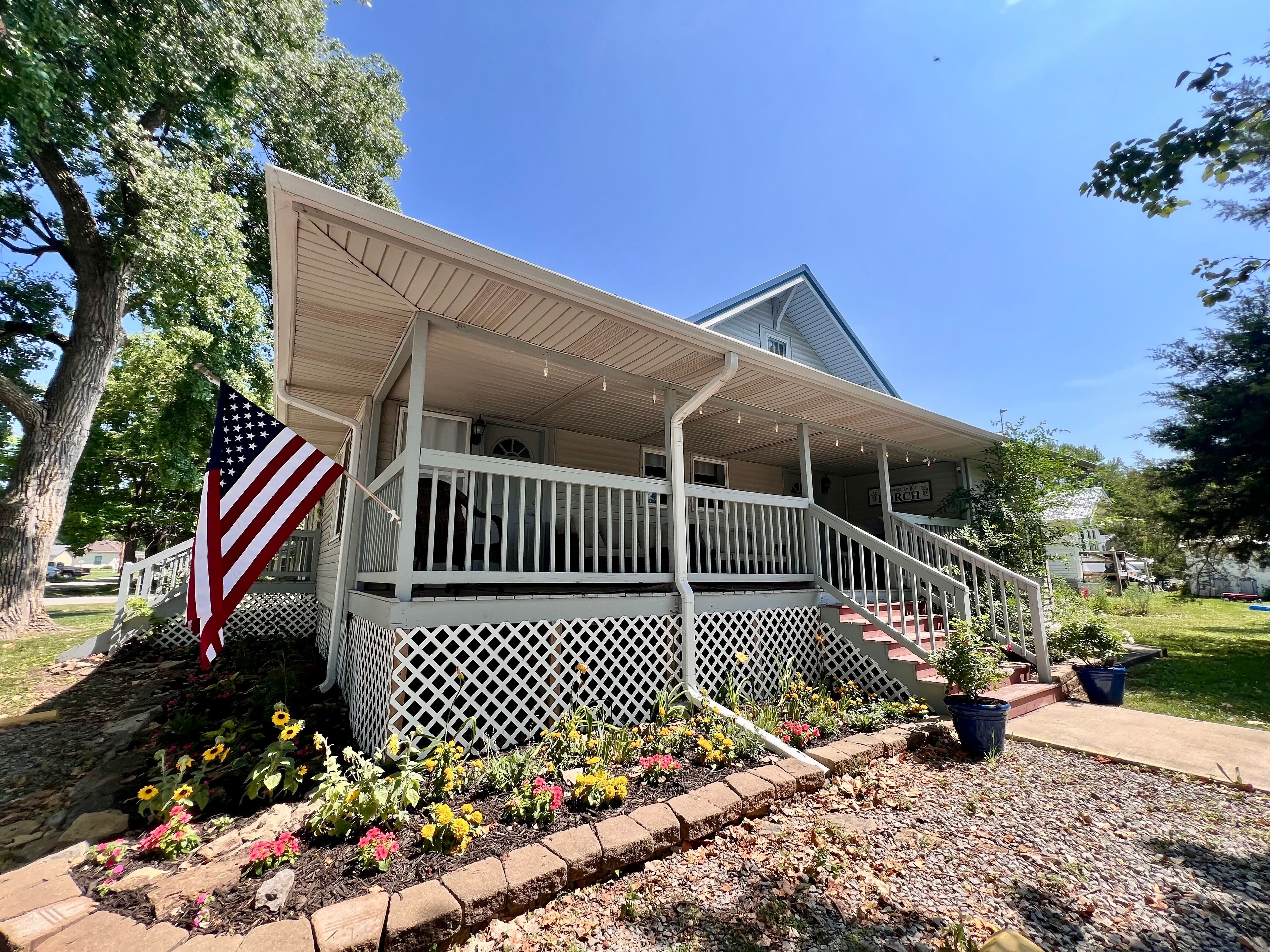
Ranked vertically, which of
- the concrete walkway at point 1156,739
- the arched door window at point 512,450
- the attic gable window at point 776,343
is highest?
the attic gable window at point 776,343

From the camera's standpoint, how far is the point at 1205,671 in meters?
7.52

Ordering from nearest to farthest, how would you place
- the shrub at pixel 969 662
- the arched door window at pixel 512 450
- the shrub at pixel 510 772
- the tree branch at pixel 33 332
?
the shrub at pixel 510 772 → the shrub at pixel 969 662 → the arched door window at pixel 512 450 → the tree branch at pixel 33 332

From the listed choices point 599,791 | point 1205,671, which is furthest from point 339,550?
point 1205,671

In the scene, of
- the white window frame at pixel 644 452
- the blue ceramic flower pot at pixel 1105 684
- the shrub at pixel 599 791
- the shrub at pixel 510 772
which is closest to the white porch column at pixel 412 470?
the shrub at pixel 510 772

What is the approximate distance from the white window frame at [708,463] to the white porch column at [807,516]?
7.21 ft

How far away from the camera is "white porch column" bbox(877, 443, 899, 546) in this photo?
323 inches

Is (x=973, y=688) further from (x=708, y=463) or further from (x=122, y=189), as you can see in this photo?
(x=122, y=189)

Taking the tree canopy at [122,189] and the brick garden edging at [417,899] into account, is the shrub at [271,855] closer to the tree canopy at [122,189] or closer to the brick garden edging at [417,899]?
the brick garden edging at [417,899]

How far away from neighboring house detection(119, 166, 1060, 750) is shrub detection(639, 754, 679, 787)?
40.5 inches

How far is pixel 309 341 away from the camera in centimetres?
535

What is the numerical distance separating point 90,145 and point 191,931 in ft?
43.0

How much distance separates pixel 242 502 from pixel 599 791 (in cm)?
297

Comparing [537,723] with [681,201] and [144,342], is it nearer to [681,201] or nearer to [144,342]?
[681,201]

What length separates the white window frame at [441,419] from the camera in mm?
6359
